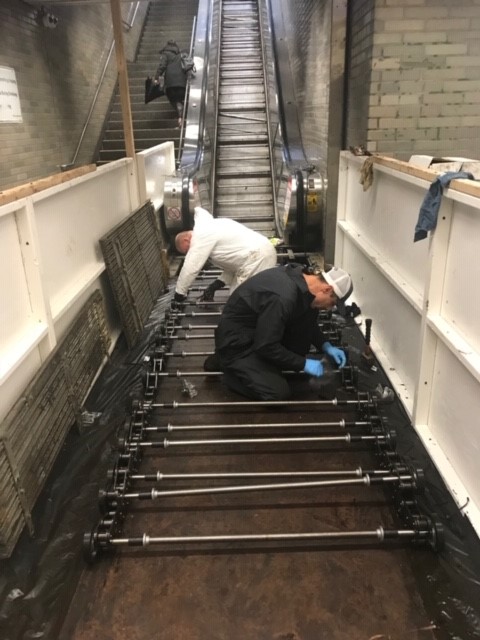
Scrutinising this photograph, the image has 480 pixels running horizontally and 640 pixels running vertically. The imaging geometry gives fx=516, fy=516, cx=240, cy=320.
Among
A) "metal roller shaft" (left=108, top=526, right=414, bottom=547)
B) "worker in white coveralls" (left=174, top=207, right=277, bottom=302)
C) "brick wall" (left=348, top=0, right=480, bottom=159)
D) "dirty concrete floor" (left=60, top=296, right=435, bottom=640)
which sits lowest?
"dirty concrete floor" (left=60, top=296, right=435, bottom=640)

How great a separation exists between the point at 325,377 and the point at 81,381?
1.74m

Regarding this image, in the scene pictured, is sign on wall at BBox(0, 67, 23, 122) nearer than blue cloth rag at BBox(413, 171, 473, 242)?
No

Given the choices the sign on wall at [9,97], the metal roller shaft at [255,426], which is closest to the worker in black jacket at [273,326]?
the metal roller shaft at [255,426]

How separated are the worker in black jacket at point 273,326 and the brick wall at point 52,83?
429 cm

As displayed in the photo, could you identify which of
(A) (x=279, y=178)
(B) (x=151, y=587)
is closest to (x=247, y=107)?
(A) (x=279, y=178)

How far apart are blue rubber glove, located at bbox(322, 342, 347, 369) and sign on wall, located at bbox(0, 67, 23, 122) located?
4927mm

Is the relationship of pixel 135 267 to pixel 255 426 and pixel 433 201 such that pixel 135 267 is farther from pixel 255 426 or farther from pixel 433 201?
pixel 433 201

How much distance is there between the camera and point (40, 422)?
107 inches

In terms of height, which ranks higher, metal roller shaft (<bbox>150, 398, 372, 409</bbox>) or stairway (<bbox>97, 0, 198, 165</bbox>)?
stairway (<bbox>97, 0, 198, 165</bbox>)

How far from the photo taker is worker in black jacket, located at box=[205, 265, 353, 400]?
322cm

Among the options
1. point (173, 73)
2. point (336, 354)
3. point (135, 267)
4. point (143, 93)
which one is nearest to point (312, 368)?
point (336, 354)

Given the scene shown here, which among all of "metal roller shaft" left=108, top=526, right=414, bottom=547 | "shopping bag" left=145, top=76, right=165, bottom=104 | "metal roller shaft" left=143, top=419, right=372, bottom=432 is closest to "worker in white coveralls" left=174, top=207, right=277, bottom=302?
"metal roller shaft" left=143, top=419, right=372, bottom=432

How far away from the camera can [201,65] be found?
9.88 meters

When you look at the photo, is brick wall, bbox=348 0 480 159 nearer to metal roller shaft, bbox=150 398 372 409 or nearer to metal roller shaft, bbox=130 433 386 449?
metal roller shaft, bbox=150 398 372 409
